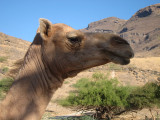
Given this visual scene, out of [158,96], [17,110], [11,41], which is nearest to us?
[17,110]

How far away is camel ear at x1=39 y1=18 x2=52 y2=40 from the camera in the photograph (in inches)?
82.8

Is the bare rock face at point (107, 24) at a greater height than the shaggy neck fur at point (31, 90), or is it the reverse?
the bare rock face at point (107, 24)

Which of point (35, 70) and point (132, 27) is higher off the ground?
point (132, 27)

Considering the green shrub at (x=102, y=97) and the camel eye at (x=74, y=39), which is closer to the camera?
the camel eye at (x=74, y=39)

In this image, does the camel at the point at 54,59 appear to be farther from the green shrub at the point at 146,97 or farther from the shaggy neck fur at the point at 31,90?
the green shrub at the point at 146,97

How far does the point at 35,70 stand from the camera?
2.07 m

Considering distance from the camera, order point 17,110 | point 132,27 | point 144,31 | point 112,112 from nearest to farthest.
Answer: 1. point 17,110
2. point 112,112
3. point 144,31
4. point 132,27

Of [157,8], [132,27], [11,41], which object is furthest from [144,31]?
[11,41]

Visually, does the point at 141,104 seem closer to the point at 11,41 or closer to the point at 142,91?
the point at 142,91

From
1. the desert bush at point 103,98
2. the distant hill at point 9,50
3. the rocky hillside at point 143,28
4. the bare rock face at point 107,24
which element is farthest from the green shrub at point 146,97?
the bare rock face at point 107,24

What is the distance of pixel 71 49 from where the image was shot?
2119mm

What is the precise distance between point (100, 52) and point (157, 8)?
141m

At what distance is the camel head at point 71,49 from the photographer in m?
2.03

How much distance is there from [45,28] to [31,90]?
0.75 m
